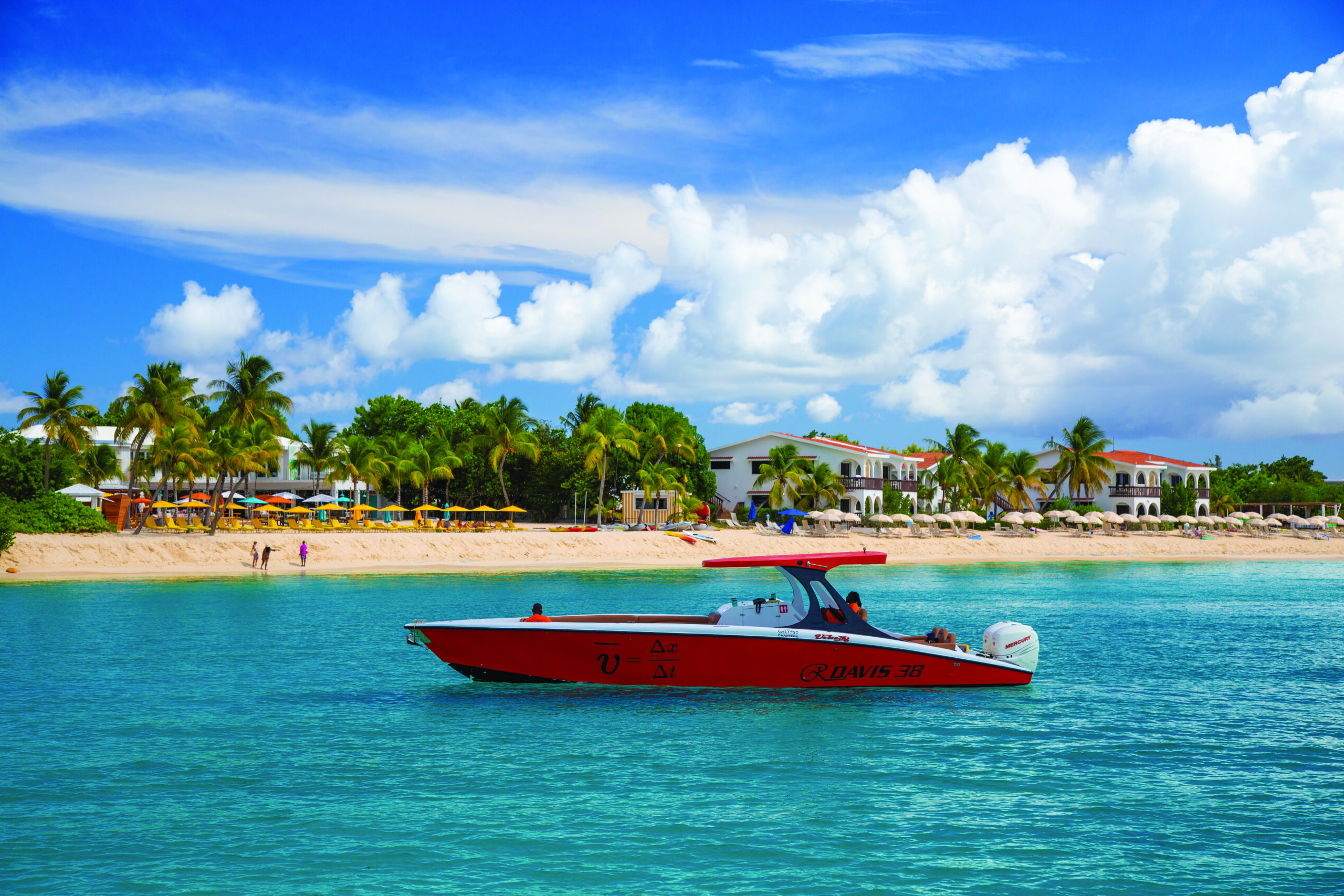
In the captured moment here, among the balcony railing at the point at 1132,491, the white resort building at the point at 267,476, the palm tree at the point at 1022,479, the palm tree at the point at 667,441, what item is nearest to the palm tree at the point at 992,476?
the palm tree at the point at 1022,479

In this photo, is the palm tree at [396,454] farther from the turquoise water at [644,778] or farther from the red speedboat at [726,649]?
the red speedboat at [726,649]

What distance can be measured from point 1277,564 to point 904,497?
25.2 metres

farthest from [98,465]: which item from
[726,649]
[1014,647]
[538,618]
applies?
[1014,647]

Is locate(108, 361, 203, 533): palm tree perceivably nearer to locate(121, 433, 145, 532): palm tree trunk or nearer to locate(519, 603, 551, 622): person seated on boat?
locate(121, 433, 145, 532): palm tree trunk

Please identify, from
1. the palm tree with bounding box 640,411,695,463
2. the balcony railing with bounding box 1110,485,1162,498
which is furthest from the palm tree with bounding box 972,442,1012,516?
the palm tree with bounding box 640,411,695,463

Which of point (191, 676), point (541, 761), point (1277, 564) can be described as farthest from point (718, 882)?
point (1277, 564)

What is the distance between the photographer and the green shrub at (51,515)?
152 ft

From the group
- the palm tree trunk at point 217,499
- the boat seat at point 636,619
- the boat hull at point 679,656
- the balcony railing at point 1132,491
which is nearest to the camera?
the boat hull at point 679,656

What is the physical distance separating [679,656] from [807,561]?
261cm

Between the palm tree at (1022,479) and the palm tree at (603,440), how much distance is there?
3251 cm

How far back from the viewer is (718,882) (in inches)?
376

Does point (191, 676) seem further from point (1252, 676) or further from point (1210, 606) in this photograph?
point (1210, 606)

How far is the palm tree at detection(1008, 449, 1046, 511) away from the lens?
280ft

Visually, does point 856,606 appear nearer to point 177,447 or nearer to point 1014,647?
point 1014,647
